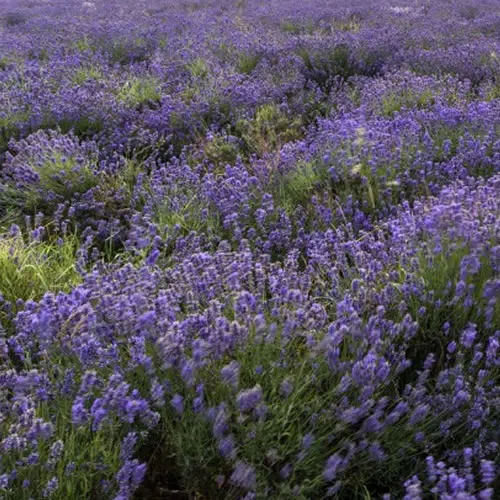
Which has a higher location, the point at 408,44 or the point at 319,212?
the point at 408,44

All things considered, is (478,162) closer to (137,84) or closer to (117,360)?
(117,360)

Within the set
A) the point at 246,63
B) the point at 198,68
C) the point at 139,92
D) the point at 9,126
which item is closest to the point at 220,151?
the point at 139,92

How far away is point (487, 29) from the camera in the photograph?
791cm

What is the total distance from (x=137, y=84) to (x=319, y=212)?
3.02 metres

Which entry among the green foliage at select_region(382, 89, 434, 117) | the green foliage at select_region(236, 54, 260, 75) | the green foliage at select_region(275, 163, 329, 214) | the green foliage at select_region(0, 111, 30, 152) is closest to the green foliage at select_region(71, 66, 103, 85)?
the green foliage at select_region(0, 111, 30, 152)

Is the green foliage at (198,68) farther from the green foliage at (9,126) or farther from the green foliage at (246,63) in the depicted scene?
the green foliage at (9,126)

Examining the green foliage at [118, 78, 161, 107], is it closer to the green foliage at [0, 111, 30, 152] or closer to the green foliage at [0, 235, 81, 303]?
the green foliage at [0, 111, 30, 152]

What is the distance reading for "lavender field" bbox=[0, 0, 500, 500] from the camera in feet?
5.24

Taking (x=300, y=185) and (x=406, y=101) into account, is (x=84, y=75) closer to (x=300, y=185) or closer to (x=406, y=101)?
(x=406, y=101)

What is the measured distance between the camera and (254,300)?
6.33ft

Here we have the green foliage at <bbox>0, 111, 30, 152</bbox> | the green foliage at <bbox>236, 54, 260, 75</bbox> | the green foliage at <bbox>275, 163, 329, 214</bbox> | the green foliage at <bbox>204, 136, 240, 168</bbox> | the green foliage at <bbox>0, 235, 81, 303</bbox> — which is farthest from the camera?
the green foliage at <bbox>236, 54, 260, 75</bbox>

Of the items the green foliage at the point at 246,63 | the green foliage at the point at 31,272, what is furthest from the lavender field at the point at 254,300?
the green foliage at the point at 246,63

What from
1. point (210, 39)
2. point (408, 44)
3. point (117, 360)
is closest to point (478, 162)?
point (117, 360)

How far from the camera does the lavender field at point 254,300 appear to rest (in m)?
1.60
